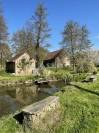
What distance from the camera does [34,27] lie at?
57.8 metres

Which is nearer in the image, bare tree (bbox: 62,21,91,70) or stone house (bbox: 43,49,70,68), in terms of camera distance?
bare tree (bbox: 62,21,91,70)

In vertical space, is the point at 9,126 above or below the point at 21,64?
below

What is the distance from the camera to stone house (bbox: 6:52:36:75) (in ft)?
178

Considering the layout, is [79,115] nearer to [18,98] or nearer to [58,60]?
[18,98]

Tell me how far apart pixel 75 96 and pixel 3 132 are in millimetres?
6647

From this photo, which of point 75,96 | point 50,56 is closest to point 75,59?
point 50,56

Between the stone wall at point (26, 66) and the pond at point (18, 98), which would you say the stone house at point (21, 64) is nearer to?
the stone wall at point (26, 66)

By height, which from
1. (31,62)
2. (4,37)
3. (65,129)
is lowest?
(65,129)

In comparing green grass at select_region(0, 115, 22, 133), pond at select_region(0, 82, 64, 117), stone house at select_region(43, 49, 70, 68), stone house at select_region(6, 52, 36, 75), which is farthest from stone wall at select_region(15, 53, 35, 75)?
green grass at select_region(0, 115, 22, 133)

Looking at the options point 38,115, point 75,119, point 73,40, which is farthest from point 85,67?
point 38,115

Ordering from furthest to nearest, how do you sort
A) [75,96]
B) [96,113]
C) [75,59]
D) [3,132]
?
[75,59], [75,96], [96,113], [3,132]

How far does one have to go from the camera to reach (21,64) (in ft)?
181

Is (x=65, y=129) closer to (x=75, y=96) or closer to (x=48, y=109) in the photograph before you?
(x=48, y=109)

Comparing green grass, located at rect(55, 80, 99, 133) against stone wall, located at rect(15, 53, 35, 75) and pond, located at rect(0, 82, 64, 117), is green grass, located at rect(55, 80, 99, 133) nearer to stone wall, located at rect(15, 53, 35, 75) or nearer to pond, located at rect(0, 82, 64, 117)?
pond, located at rect(0, 82, 64, 117)
